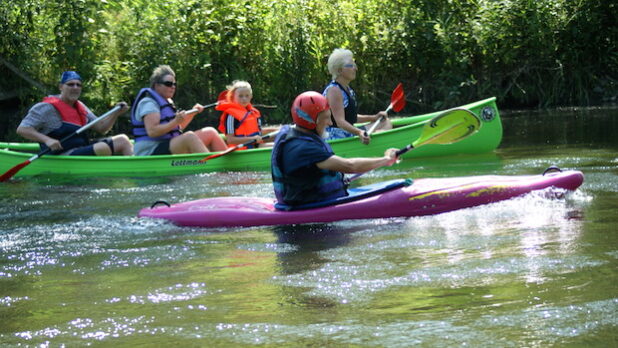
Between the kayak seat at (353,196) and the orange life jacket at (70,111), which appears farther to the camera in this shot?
the orange life jacket at (70,111)

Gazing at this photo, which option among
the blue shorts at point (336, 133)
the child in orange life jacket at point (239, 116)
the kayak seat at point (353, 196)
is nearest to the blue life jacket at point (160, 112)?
the child in orange life jacket at point (239, 116)

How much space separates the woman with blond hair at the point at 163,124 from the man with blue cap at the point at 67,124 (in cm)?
41

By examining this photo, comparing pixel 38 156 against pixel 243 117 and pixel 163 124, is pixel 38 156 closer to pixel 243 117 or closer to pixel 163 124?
pixel 163 124

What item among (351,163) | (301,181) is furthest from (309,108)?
(301,181)

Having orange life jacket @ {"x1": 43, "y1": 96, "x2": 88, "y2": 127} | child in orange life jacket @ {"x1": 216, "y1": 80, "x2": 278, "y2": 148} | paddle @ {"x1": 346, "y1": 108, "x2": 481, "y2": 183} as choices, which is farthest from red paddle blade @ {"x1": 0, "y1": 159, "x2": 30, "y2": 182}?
paddle @ {"x1": 346, "y1": 108, "x2": 481, "y2": 183}

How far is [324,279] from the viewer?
15.5 feet

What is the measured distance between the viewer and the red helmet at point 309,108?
5846 millimetres

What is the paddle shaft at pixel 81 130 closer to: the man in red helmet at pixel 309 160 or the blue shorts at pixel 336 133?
the blue shorts at pixel 336 133

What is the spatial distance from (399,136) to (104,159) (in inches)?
119

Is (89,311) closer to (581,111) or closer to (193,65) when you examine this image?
(193,65)

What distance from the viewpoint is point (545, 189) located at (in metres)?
6.33

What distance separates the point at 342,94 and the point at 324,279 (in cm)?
423

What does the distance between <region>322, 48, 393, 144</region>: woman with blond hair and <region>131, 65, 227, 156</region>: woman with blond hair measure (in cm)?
148

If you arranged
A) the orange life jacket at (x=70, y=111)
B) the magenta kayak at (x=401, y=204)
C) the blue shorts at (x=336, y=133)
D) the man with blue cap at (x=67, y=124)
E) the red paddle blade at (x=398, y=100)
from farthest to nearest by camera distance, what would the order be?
the red paddle blade at (x=398, y=100) → the orange life jacket at (x=70, y=111) → the man with blue cap at (x=67, y=124) → the blue shorts at (x=336, y=133) → the magenta kayak at (x=401, y=204)
